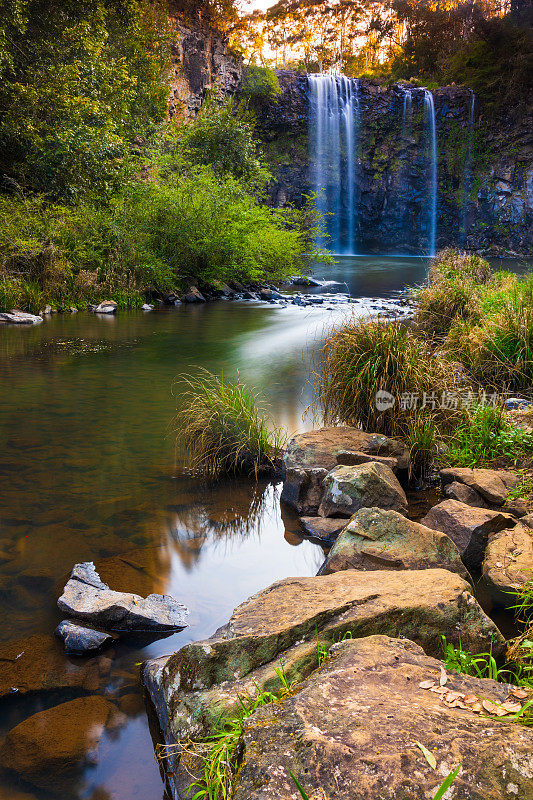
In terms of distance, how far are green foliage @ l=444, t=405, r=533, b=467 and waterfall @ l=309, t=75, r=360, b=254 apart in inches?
1322

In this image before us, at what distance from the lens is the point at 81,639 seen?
3.08 m

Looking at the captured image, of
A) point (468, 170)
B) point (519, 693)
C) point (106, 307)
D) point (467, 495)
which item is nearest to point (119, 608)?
point (519, 693)

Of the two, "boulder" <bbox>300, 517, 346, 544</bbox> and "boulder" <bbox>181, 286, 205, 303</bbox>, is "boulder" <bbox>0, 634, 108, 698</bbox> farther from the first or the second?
"boulder" <bbox>181, 286, 205, 303</bbox>

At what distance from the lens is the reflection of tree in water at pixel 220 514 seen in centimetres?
439

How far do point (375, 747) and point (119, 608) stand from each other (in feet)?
6.92

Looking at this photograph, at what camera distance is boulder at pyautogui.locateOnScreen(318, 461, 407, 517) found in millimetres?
4414

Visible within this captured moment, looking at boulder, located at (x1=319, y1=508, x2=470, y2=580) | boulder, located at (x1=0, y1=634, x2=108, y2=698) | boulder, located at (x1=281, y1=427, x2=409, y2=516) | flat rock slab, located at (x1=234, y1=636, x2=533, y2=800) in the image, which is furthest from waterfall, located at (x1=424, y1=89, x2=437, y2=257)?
flat rock slab, located at (x1=234, y1=636, x2=533, y2=800)

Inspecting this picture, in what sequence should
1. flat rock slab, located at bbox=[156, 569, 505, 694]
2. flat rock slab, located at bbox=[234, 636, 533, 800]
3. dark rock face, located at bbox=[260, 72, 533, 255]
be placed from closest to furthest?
flat rock slab, located at bbox=[234, 636, 533, 800] → flat rock slab, located at bbox=[156, 569, 505, 694] → dark rock face, located at bbox=[260, 72, 533, 255]

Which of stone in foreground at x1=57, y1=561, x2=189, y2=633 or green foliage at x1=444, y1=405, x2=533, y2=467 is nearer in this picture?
stone in foreground at x1=57, y1=561, x2=189, y2=633

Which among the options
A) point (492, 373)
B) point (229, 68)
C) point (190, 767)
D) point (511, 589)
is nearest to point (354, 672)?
point (190, 767)

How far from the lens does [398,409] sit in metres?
5.80

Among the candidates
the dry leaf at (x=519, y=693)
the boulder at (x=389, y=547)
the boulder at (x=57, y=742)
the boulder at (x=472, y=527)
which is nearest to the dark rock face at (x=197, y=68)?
the boulder at (x=472, y=527)

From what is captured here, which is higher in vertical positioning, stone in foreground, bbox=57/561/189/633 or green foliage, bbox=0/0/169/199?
green foliage, bbox=0/0/169/199

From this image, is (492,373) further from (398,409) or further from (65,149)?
(65,149)
